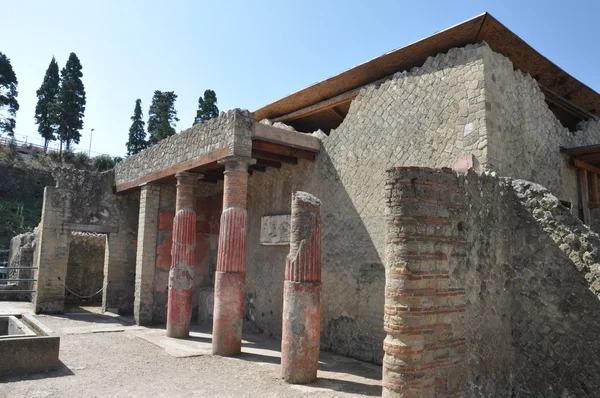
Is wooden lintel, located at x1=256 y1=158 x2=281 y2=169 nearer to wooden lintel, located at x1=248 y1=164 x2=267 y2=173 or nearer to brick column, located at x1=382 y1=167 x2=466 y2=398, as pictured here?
wooden lintel, located at x1=248 y1=164 x2=267 y2=173

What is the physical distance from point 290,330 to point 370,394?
3.95ft

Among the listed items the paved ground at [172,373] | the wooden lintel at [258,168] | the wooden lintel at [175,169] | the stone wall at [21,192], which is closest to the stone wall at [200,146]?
the wooden lintel at [175,169]

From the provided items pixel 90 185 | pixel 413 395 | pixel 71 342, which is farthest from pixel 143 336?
pixel 413 395

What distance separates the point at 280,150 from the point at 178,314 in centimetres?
366

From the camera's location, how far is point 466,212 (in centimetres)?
449

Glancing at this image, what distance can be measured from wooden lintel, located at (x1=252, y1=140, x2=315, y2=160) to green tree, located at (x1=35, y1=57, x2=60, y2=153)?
29665 mm

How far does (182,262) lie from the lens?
883 centimetres

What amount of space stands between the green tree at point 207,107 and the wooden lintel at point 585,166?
23.4 metres

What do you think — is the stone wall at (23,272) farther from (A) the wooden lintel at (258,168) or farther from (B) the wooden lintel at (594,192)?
(B) the wooden lintel at (594,192)

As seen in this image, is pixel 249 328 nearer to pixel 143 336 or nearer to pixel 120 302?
pixel 143 336

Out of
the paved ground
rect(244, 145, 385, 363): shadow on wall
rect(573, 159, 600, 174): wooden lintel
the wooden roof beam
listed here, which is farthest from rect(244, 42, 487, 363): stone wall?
rect(573, 159, 600, 174): wooden lintel

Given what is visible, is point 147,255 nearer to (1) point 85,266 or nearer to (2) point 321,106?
(2) point 321,106

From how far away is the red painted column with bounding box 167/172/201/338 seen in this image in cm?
868

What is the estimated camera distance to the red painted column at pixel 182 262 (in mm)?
8680
